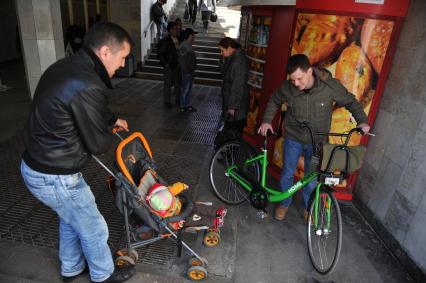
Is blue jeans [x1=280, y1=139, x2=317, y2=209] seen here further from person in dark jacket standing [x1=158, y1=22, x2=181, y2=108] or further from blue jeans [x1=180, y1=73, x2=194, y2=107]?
person in dark jacket standing [x1=158, y1=22, x2=181, y2=108]

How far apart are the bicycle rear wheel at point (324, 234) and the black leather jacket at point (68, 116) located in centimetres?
213

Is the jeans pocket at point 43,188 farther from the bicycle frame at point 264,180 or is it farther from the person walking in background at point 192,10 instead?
the person walking in background at point 192,10

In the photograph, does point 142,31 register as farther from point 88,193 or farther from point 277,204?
point 88,193

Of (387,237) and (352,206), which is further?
(352,206)

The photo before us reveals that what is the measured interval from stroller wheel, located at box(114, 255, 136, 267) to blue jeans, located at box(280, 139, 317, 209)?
1959 millimetres

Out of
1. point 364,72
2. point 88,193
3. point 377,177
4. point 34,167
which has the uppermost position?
point 364,72

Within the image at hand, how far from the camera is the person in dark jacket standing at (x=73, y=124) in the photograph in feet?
6.70

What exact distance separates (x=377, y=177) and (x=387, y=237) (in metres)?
0.75

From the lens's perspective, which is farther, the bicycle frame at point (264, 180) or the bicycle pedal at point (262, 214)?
the bicycle pedal at point (262, 214)

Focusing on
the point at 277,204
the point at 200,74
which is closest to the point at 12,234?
the point at 277,204

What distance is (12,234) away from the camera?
3.41 metres

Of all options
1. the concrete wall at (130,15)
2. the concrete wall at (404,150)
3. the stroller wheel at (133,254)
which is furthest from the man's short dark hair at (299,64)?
the concrete wall at (130,15)

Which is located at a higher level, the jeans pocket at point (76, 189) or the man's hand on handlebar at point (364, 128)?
the man's hand on handlebar at point (364, 128)

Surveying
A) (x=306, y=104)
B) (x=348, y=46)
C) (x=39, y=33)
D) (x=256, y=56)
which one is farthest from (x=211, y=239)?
(x=39, y=33)
